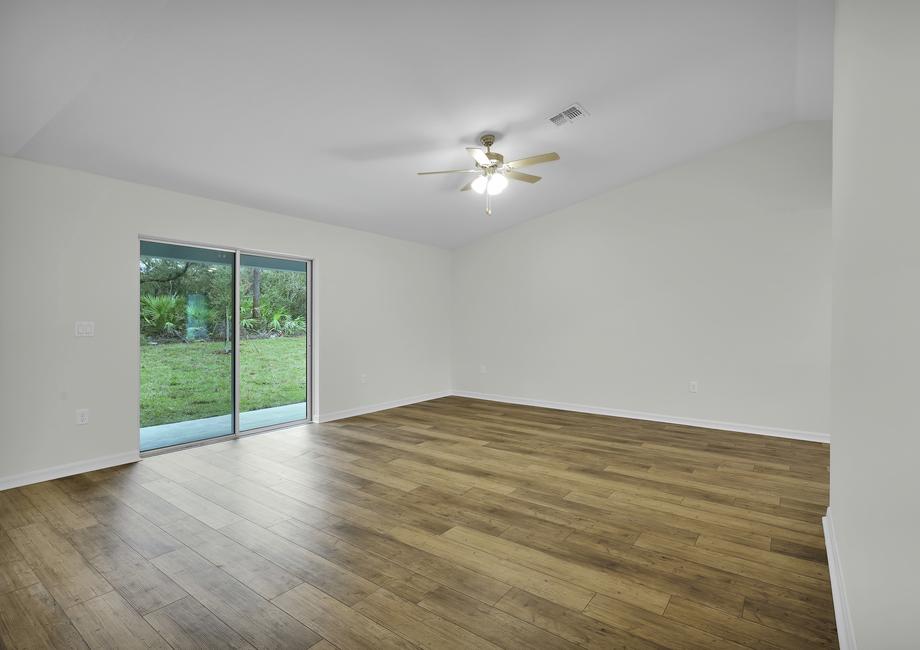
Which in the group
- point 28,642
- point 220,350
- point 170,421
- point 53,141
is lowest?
Result: point 28,642

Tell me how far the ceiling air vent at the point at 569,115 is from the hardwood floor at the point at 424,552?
9.89 ft

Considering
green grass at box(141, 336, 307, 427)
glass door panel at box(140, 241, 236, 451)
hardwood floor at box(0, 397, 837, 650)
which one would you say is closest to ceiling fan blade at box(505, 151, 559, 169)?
hardwood floor at box(0, 397, 837, 650)

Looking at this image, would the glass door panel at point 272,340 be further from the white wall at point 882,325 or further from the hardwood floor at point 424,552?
the white wall at point 882,325

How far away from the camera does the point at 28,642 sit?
5.66 feet

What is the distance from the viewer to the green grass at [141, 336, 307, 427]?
166 inches

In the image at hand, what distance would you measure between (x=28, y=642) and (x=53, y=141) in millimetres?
3213

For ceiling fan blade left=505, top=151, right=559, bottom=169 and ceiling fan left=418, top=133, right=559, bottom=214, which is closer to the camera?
ceiling fan blade left=505, top=151, right=559, bottom=169

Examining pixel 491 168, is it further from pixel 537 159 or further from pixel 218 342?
pixel 218 342

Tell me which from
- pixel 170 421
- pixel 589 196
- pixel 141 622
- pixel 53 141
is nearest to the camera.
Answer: pixel 141 622

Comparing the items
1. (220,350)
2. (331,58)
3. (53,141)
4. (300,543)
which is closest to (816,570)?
(300,543)

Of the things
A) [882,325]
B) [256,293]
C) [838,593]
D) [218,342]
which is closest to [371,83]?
[256,293]

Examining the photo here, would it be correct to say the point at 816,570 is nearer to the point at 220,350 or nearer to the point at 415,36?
the point at 415,36

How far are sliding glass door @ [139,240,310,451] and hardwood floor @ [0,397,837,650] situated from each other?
24.9 inches

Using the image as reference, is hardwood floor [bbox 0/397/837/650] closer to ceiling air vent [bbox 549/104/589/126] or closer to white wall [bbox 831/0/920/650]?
white wall [bbox 831/0/920/650]
